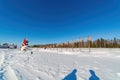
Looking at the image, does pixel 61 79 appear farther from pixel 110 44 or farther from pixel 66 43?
pixel 66 43

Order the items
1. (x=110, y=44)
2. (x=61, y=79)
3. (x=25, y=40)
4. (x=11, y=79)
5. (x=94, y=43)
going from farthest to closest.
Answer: (x=94, y=43)
(x=110, y=44)
(x=25, y=40)
(x=61, y=79)
(x=11, y=79)

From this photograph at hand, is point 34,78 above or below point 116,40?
below

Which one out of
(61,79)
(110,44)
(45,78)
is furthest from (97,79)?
(110,44)

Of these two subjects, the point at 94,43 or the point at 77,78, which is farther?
the point at 94,43

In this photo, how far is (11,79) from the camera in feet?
15.9

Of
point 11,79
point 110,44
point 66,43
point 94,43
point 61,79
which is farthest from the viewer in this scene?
point 66,43

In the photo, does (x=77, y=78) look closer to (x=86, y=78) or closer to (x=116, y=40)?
(x=86, y=78)

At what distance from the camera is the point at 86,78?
17.9 feet

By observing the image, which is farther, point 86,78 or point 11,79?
point 86,78

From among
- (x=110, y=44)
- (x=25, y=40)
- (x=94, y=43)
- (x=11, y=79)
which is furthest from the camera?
(x=94, y=43)

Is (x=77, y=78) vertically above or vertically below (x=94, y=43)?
below

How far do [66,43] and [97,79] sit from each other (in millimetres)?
48071

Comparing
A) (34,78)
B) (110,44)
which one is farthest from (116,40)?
(34,78)

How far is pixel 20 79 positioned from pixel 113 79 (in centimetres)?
411
